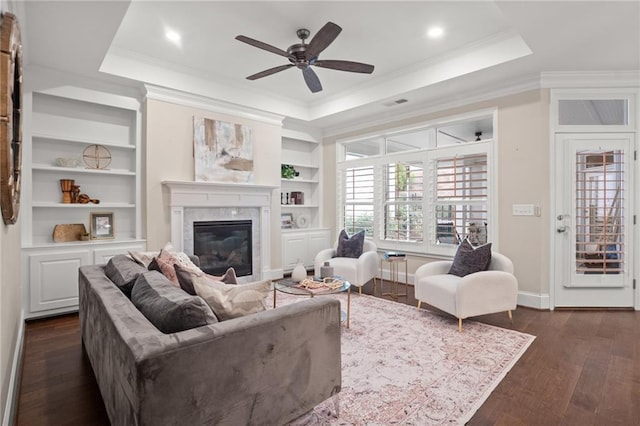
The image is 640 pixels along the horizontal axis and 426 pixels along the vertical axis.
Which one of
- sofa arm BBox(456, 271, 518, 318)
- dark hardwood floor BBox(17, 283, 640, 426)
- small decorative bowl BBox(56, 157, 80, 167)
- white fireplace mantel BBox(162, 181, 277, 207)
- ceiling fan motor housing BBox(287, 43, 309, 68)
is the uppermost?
ceiling fan motor housing BBox(287, 43, 309, 68)

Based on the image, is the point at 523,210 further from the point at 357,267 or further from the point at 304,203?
the point at 304,203

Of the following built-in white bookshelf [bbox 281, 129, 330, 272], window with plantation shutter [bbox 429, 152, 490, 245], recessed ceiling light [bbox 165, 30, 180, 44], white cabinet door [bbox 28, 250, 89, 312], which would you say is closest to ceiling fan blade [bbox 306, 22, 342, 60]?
recessed ceiling light [bbox 165, 30, 180, 44]

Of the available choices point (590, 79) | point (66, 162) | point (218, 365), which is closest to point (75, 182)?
point (66, 162)

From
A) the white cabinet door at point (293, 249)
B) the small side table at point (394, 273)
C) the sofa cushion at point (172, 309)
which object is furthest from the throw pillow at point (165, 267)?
the white cabinet door at point (293, 249)

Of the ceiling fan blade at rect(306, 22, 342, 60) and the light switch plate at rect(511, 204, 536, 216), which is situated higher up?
the ceiling fan blade at rect(306, 22, 342, 60)

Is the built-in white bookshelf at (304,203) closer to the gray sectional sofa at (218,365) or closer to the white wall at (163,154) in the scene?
the white wall at (163,154)

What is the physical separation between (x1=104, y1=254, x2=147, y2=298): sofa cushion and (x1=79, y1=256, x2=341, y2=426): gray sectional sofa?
0.16m

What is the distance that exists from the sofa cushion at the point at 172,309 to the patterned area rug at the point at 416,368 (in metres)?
0.91

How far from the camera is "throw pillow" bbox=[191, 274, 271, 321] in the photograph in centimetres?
174

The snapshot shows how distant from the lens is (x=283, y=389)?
1.66 m

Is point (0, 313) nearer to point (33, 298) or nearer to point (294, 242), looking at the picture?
point (33, 298)

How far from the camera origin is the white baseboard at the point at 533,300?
4.02m

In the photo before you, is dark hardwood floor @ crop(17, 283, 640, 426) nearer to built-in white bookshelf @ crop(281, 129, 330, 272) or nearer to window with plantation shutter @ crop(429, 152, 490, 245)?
window with plantation shutter @ crop(429, 152, 490, 245)

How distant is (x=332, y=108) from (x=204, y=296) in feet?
14.5
